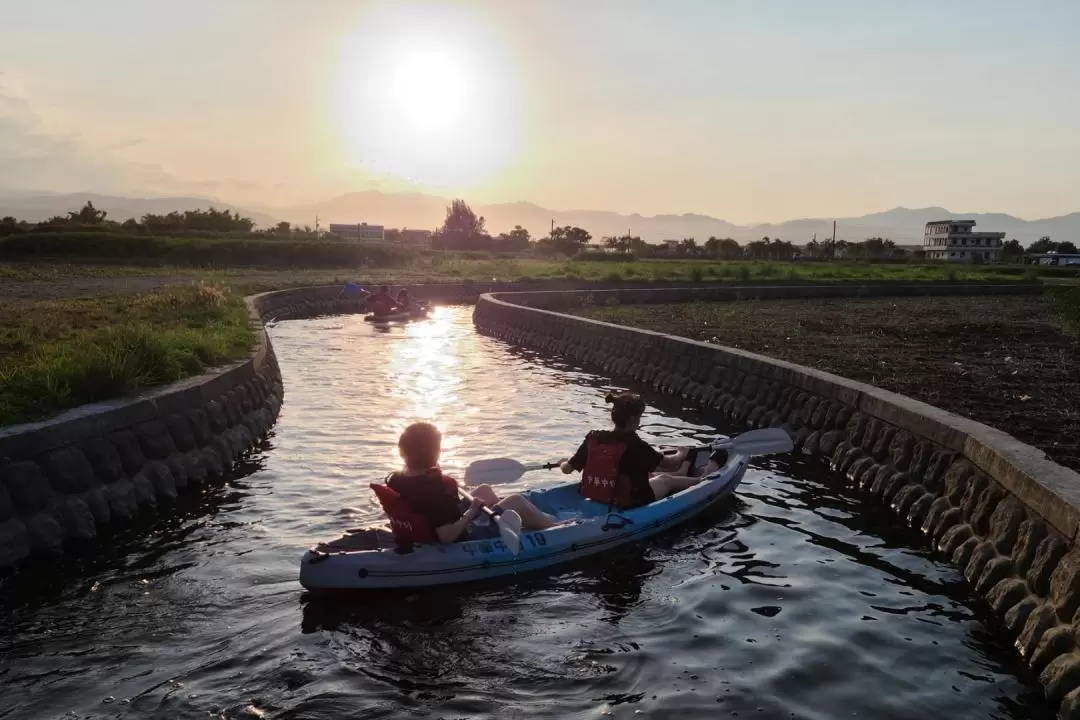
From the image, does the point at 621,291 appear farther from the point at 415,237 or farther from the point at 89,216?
the point at 415,237

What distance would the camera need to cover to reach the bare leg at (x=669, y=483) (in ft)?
33.7

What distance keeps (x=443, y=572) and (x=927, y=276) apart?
56.1 meters

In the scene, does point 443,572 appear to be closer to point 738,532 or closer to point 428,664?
point 428,664

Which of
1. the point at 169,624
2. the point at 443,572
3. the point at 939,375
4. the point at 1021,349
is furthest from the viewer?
the point at 1021,349

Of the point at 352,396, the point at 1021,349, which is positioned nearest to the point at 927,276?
the point at 1021,349

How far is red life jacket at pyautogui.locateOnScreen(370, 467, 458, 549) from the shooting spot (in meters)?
7.81

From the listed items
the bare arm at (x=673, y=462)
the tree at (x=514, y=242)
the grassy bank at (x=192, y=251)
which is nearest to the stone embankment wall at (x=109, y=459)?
the bare arm at (x=673, y=462)

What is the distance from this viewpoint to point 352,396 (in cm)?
1834

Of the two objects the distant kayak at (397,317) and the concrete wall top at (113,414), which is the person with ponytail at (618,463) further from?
the distant kayak at (397,317)

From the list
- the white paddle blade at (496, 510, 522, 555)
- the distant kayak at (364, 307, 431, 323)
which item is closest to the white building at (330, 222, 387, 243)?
the distant kayak at (364, 307, 431, 323)

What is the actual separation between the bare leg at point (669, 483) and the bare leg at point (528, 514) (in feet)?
5.64

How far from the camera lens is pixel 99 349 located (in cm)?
1146

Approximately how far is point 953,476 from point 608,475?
3727 mm

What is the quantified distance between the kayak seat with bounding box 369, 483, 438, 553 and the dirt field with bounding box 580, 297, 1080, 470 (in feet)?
24.2
